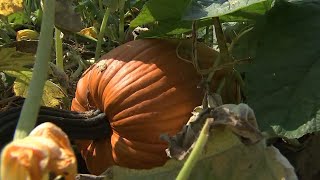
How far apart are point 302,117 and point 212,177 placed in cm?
A: 21

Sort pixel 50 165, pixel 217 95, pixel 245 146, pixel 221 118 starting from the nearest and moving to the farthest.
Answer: pixel 50 165
pixel 221 118
pixel 245 146
pixel 217 95

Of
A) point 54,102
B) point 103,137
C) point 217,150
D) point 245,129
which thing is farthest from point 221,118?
point 54,102

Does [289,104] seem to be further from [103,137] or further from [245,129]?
[103,137]

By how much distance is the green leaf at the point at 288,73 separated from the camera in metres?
1.25

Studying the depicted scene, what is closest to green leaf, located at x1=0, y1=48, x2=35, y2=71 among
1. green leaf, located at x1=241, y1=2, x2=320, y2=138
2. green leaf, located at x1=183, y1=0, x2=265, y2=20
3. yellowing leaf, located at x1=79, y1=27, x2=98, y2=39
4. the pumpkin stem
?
the pumpkin stem

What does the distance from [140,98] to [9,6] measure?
20.5 inches

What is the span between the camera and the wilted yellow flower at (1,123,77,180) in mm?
726

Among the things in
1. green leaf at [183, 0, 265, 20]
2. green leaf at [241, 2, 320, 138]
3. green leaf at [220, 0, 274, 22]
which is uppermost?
green leaf at [183, 0, 265, 20]

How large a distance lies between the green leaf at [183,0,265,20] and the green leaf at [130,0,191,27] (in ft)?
0.13

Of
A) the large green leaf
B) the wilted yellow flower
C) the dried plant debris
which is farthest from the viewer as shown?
the large green leaf

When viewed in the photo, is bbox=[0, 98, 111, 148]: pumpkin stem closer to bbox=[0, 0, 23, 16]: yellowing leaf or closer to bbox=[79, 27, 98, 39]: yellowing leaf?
bbox=[0, 0, 23, 16]: yellowing leaf

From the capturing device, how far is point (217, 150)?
114 cm

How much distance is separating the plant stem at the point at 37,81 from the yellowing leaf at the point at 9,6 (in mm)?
806

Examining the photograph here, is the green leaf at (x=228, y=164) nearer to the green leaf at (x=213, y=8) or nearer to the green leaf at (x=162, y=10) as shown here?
the green leaf at (x=213, y=8)
